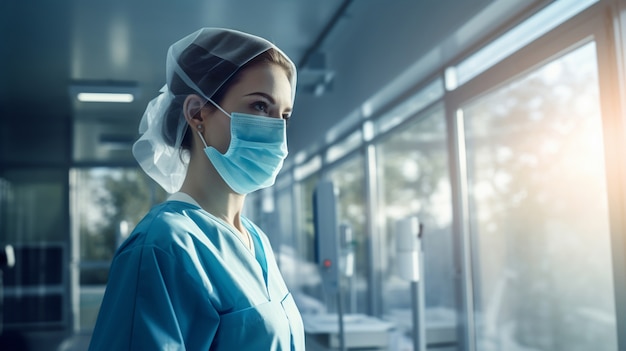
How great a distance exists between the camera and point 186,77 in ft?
3.61

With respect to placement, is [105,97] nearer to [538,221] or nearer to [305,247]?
[305,247]

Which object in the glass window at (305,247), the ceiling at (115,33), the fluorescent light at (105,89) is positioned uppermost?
the ceiling at (115,33)

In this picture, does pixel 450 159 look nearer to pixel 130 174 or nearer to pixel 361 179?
pixel 361 179

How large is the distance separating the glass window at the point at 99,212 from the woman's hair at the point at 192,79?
6.37 metres

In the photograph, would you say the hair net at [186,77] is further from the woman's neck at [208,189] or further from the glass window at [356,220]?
the glass window at [356,220]

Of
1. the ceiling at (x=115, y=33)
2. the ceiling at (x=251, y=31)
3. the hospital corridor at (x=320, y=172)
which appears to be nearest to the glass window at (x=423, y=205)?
the hospital corridor at (x=320, y=172)

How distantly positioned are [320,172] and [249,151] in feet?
18.2

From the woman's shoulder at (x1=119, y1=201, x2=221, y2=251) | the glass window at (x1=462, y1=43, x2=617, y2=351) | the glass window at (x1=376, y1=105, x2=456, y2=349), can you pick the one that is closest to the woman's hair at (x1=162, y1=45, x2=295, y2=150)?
the woman's shoulder at (x1=119, y1=201, x2=221, y2=251)

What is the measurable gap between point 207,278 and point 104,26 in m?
3.73

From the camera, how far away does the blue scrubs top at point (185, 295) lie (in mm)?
839

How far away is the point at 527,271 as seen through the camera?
14.8 feet

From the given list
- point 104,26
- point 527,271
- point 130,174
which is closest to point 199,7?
point 104,26

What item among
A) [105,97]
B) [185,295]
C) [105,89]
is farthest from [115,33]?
[185,295]

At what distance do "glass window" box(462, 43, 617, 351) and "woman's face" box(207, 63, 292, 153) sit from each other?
239 centimetres
